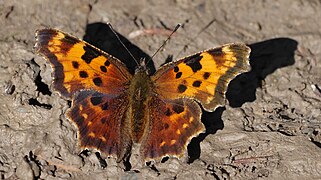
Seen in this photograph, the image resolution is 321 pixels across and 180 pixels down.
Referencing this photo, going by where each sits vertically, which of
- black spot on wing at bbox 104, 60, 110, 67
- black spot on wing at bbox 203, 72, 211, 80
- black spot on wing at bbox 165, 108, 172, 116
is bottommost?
black spot on wing at bbox 165, 108, 172, 116

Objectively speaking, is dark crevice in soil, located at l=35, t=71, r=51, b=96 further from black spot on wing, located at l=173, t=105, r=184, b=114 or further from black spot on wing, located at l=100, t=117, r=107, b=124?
black spot on wing, located at l=173, t=105, r=184, b=114

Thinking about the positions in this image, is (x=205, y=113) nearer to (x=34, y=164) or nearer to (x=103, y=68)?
(x=103, y=68)

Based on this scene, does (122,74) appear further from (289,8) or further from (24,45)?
(289,8)

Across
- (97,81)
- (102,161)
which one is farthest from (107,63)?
(102,161)

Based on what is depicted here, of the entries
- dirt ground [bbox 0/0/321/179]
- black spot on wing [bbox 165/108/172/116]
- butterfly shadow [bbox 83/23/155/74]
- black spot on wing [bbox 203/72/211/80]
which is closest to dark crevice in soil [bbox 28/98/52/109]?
dirt ground [bbox 0/0/321/179]

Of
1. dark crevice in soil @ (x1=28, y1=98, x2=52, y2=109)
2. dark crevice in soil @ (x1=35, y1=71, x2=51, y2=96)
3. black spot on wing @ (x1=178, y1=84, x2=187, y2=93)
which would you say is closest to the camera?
black spot on wing @ (x1=178, y1=84, x2=187, y2=93)

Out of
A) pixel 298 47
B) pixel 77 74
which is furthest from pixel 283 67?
pixel 77 74

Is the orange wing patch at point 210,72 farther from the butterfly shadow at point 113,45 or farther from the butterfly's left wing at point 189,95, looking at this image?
the butterfly shadow at point 113,45
